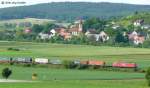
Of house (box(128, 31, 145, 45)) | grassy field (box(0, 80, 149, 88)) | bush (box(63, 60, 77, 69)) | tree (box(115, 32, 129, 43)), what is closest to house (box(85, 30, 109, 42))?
tree (box(115, 32, 129, 43))

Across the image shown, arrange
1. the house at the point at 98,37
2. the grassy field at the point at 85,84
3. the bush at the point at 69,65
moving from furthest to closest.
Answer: the house at the point at 98,37
the bush at the point at 69,65
the grassy field at the point at 85,84

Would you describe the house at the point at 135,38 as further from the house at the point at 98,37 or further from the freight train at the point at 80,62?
the freight train at the point at 80,62

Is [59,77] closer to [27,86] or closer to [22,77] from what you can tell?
[22,77]

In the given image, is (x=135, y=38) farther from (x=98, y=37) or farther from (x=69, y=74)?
(x=69, y=74)

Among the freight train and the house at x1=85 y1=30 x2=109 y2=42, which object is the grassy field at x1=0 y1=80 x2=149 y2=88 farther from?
the house at x1=85 y1=30 x2=109 y2=42

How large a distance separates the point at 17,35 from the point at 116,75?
10834 cm

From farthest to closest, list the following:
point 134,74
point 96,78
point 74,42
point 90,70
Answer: point 74,42, point 90,70, point 134,74, point 96,78

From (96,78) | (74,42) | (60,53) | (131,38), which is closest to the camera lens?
(96,78)

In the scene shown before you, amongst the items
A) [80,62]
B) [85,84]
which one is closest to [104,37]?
[80,62]

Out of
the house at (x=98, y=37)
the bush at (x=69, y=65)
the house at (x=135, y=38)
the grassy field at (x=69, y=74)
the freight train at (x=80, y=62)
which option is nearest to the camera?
the grassy field at (x=69, y=74)

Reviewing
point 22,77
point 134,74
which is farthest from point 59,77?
point 134,74

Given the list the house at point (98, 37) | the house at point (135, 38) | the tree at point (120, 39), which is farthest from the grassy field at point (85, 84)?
the house at point (135, 38)

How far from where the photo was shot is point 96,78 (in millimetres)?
64062

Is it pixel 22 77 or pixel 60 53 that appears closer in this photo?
pixel 22 77
